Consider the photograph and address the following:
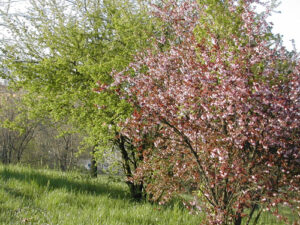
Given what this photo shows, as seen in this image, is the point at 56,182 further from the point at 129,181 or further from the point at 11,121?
the point at 11,121

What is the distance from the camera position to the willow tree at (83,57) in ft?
26.8

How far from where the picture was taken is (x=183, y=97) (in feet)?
14.4

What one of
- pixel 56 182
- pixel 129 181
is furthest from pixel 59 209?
pixel 129 181

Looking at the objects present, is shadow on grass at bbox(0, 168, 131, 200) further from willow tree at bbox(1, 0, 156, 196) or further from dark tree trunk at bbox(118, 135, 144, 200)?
willow tree at bbox(1, 0, 156, 196)

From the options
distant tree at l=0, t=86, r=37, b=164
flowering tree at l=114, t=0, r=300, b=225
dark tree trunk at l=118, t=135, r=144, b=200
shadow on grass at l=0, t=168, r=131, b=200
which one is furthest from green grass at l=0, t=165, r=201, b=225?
distant tree at l=0, t=86, r=37, b=164

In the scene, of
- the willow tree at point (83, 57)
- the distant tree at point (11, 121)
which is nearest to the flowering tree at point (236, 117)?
the willow tree at point (83, 57)

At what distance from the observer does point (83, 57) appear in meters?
9.12

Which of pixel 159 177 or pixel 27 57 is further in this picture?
pixel 27 57

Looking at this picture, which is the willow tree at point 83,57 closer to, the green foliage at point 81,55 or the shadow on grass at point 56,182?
the green foliage at point 81,55

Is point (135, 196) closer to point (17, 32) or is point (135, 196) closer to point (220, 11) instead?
point (220, 11)

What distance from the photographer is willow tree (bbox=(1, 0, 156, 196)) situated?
Result: 818 cm

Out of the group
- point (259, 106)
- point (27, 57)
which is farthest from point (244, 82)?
point (27, 57)

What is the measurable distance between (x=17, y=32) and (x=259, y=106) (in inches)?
441

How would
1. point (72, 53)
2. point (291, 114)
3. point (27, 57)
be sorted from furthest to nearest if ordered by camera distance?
point (27, 57), point (72, 53), point (291, 114)
